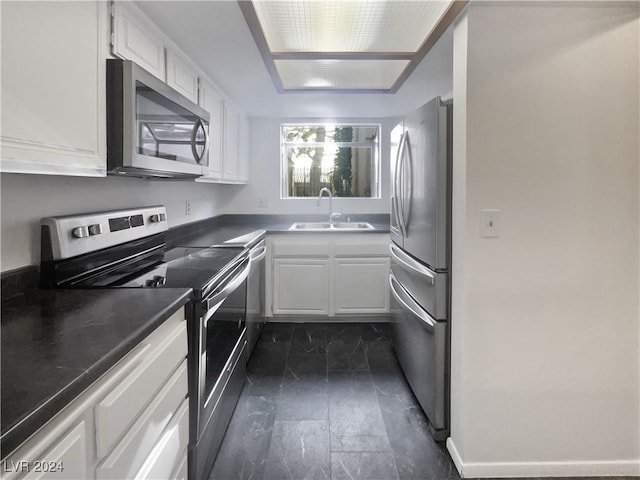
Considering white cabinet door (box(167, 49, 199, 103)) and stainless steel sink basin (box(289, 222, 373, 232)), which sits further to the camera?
stainless steel sink basin (box(289, 222, 373, 232))

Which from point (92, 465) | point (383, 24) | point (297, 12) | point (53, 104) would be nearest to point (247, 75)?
point (297, 12)

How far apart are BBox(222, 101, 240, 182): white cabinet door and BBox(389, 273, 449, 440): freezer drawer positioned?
5.42 ft

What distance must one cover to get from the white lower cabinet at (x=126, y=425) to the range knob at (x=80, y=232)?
21.0 inches

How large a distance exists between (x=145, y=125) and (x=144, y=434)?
111 centimetres

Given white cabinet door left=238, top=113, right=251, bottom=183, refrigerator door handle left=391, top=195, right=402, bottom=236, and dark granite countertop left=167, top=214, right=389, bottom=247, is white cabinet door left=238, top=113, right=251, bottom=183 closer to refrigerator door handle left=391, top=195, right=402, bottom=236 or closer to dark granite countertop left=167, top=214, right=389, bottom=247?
dark granite countertop left=167, top=214, right=389, bottom=247

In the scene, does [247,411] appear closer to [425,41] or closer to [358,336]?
[358,336]

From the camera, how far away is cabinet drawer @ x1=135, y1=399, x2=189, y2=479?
1010mm

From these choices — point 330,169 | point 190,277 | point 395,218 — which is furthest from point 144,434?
point 330,169

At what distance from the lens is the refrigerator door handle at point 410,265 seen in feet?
6.12

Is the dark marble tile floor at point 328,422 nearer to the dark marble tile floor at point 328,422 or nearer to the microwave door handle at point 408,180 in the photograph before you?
the dark marble tile floor at point 328,422

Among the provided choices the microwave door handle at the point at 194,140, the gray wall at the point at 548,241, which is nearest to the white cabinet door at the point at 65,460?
the gray wall at the point at 548,241

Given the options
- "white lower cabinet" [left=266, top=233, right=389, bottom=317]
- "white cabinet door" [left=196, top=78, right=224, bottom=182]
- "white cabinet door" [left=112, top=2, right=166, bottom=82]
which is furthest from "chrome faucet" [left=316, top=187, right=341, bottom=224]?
"white cabinet door" [left=112, top=2, right=166, bottom=82]

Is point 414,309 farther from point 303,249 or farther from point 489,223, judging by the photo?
point 303,249

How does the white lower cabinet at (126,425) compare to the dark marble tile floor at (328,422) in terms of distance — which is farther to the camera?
the dark marble tile floor at (328,422)
